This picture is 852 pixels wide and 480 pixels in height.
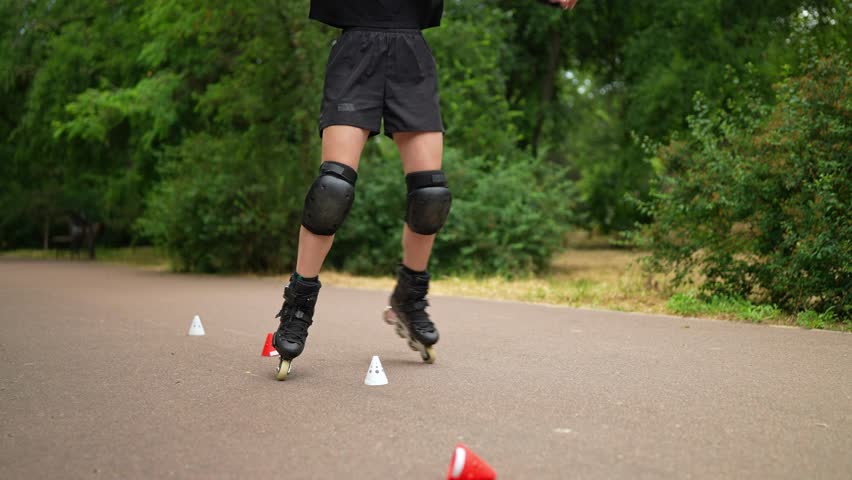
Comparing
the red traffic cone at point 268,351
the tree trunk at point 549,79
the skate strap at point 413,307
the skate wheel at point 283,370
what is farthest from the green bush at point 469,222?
the tree trunk at point 549,79

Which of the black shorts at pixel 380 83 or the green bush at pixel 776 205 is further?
the green bush at pixel 776 205

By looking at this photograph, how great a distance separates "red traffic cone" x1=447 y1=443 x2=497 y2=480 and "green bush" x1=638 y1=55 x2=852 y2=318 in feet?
14.6

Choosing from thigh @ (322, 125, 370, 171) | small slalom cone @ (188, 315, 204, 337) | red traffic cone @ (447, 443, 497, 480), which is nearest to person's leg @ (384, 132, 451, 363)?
thigh @ (322, 125, 370, 171)

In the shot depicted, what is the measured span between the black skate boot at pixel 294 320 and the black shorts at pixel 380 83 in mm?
735

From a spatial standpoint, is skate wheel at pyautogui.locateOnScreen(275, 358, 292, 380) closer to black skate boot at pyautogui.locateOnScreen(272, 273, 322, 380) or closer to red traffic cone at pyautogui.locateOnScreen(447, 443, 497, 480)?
black skate boot at pyautogui.locateOnScreen(272, 273, 322, 380)

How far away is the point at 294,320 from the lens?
13.2 ft

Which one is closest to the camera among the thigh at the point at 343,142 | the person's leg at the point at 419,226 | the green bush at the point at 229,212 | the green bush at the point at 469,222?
the thigh at the point at 343,142

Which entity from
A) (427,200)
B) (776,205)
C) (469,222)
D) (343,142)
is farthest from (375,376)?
(469,222)

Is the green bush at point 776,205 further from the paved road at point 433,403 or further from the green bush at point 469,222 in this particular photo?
the green bush at point 469,222

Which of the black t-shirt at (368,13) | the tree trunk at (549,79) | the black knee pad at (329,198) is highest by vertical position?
the tree trunk at (549,79)

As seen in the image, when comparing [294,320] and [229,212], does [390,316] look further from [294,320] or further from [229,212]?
[229,212]

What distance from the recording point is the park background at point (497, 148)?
692cm

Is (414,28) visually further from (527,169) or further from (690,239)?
(527,169)

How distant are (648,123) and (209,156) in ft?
28.2
